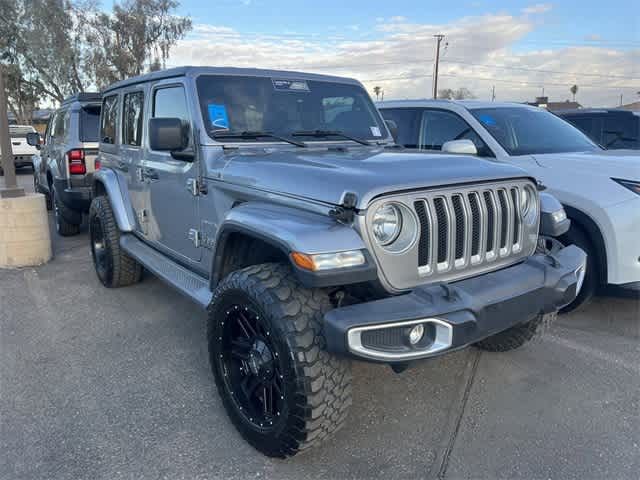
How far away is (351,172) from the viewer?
8.40 feet

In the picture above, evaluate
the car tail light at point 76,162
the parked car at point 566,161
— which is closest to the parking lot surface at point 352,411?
the parked car at point 566,161

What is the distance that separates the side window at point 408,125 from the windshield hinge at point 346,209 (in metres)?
3.57

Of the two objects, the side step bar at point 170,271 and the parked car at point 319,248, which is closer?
the parked car at point 319,248

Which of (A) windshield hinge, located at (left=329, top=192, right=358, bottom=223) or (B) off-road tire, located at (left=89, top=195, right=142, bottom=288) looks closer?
(A) windshield hinge, located at (left=329, top=192, right=358, bottom=223)

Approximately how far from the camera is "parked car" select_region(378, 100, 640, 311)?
4.02 meters

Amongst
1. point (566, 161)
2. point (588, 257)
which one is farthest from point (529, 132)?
point (588, 257)

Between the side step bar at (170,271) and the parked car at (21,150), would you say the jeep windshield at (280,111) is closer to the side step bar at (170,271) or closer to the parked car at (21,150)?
the side step bar at (170,271)

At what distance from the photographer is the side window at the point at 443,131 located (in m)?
5.21

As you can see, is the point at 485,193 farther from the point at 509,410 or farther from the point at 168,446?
the point at 168,446

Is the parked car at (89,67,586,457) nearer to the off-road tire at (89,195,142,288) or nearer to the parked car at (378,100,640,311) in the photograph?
the parked car at (378,100,640,311)

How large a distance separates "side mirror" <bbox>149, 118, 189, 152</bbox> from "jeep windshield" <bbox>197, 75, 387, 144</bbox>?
8.3 inches

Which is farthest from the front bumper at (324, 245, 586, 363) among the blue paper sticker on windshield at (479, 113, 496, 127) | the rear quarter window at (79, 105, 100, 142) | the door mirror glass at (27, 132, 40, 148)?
the door mirror glass at (27, 132, 40, 148)

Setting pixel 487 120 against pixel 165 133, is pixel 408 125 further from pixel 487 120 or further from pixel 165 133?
pixel 165 133

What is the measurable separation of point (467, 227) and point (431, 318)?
64cm
